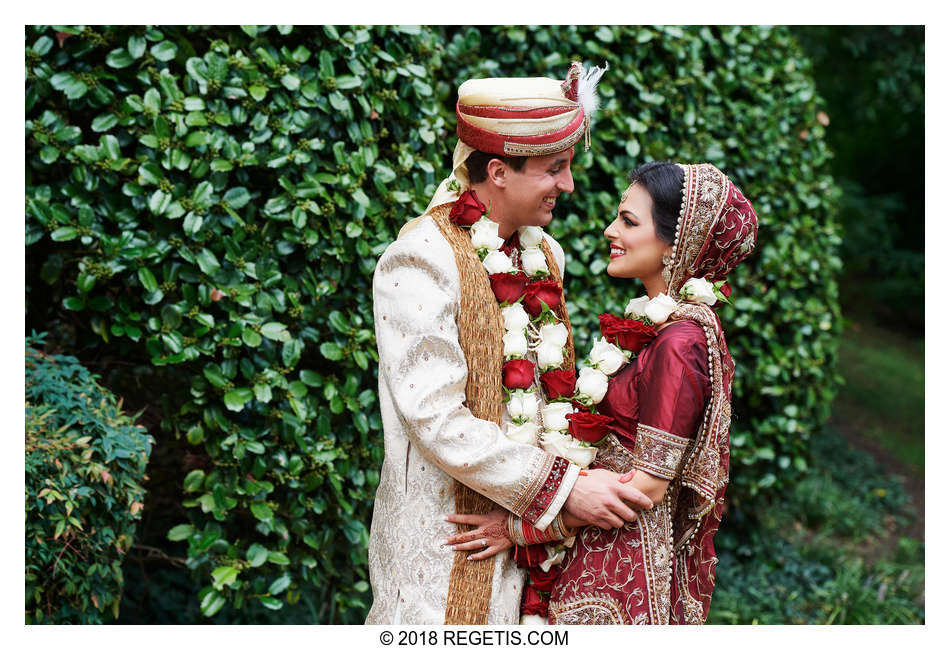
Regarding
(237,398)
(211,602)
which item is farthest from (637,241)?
(211,602)

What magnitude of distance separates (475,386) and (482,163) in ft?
2.25

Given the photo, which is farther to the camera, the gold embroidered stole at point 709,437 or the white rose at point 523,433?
the white rose at point 523,433

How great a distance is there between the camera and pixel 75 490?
10.7ft

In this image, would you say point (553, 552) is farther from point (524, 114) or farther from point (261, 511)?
point (261, 511)

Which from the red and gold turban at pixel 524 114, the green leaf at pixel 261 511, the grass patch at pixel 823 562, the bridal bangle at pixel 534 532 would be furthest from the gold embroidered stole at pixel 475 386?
the grass patch at pixel 823 562

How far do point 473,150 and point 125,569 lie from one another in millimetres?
3043

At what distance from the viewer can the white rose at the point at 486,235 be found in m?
2.77

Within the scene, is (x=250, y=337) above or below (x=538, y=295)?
below

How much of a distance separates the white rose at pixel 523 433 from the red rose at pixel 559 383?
116 mm

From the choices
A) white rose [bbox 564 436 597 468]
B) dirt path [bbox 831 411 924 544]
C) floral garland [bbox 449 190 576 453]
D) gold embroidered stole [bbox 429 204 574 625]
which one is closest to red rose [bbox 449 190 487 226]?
floral garland [bbox 449 190 576 453]

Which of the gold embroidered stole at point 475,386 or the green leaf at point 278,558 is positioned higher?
the gold embroidered stole at point 475,386

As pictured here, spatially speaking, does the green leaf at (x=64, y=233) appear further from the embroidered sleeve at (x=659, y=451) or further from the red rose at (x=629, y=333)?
the embroidered sleeve at (x=659, y=451)

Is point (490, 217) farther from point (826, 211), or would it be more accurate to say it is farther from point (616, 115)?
point (826, 211)

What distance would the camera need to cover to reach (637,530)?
2604mm
